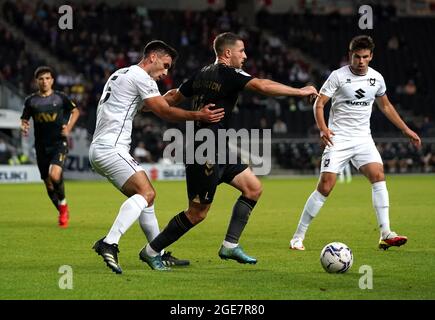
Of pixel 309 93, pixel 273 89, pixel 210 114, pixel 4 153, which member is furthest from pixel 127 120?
pixel 4 153

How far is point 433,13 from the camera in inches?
2019

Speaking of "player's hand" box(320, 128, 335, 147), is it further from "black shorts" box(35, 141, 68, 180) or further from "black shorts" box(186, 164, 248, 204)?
"black shorts" box(35, 141, 68, 180)

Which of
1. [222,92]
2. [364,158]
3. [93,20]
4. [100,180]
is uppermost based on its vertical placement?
[93,20]

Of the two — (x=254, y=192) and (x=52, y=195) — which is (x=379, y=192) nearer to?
(x=254, y=192)

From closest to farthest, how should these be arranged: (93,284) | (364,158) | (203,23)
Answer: (93,284), (364,158), (203,23)

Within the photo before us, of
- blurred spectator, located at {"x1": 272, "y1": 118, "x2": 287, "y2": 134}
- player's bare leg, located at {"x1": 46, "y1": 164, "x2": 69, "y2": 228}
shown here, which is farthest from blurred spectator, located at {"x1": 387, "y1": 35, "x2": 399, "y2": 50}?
player's bare leg, located at {"x1": 46, "y1": 164, "x2": 69, "y2": 228}

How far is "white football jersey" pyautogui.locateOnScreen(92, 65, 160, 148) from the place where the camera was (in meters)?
9.58

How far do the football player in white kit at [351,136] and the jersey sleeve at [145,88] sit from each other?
9.03 ft

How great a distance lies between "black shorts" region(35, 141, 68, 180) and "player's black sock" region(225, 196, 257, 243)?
18.8 feet

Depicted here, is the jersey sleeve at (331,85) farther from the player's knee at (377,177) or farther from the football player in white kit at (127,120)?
the football player in white kit at (127,120)

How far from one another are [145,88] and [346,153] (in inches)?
130

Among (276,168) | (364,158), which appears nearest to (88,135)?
(276,168)

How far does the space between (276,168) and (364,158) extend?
25.1 metres
